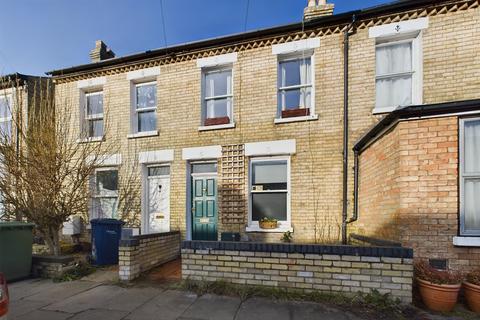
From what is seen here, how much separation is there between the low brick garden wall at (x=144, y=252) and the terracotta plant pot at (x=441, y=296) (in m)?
5.15

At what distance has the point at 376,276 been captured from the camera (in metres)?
3.84

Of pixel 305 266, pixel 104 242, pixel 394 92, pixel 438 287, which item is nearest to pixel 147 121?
pixel 104 242

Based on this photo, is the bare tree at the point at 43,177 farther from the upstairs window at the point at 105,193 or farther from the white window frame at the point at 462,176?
the white window frame at the point at 462,176

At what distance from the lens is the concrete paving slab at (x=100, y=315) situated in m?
3.64

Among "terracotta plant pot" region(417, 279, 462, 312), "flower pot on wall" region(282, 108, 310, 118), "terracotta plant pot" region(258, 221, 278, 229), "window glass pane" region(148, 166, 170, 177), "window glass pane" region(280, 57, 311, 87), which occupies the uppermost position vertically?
"window glass pane" region(280, 57, 311, 87)

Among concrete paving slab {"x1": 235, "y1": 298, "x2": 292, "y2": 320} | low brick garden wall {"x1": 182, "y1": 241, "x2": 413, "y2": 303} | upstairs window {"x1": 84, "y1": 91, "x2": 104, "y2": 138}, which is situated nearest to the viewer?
concrete paving slab {"x1": 235, "y1": 298, "x2": 292, "y2": 320}

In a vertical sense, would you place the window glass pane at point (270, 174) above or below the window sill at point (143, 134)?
below

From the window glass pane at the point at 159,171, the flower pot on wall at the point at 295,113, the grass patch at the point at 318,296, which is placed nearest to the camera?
the grass patch at the point at 318,296

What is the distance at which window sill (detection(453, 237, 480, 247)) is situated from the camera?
3838 mm

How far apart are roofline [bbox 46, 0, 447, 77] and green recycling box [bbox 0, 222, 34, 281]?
18.2 feet

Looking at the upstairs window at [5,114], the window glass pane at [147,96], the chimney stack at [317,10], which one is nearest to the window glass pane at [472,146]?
the chimney stack at [317,10]

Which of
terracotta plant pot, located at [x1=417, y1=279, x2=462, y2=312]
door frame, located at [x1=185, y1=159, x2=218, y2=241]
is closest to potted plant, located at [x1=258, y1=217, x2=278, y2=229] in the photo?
door frame, located at [x1=185, y1=159, x2=218, y2=241]

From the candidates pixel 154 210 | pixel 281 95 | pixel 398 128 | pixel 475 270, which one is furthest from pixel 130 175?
pixel 475 270

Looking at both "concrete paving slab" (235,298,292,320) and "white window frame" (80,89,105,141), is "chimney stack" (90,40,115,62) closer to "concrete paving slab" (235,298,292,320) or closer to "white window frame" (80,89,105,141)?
"white window frame" (80,89,105,141)
